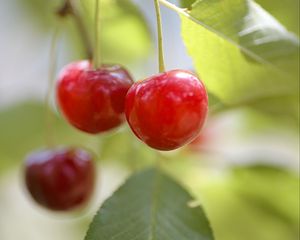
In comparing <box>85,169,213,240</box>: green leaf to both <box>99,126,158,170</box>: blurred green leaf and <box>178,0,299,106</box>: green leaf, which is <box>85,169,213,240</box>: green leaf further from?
<box>99,126,158,170</box>: blurred green leaf

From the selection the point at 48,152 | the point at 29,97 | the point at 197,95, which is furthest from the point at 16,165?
the point at 197,95

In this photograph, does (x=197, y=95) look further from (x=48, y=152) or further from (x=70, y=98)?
(x=48, y=152)

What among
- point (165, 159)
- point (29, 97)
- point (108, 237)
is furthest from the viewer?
point (29, 97)

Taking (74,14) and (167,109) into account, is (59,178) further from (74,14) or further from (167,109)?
(167,109)

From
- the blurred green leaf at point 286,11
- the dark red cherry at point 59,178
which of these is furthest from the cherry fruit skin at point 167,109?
the dark red cherry at point 59,178

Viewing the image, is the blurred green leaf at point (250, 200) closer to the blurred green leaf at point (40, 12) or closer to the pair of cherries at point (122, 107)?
the pair of cherries at point (122, 107)

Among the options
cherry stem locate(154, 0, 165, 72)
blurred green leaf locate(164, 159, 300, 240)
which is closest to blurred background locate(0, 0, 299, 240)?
blurred green leaf locate(164, 159, 300, 240)

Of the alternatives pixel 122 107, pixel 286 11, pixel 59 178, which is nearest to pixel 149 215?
pixel 122 107
